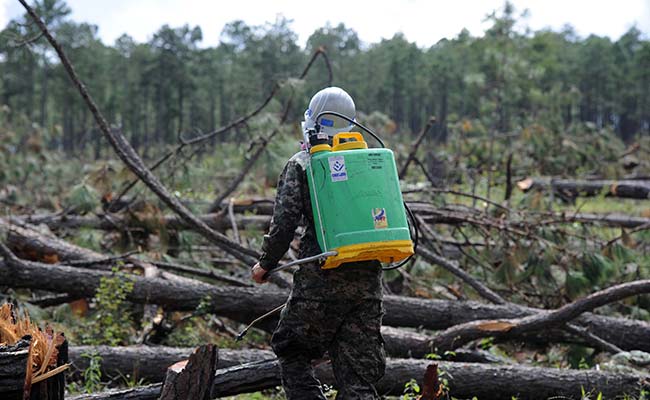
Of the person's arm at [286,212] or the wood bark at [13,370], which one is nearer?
the wood bark at [13,370]

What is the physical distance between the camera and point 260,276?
140 inches

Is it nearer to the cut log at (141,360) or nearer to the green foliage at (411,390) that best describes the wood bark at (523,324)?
the green foliage at (411,390)

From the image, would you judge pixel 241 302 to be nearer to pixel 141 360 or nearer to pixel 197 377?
pixel 141 360

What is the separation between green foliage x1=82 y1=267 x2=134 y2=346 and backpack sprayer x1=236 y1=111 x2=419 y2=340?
2.75 m

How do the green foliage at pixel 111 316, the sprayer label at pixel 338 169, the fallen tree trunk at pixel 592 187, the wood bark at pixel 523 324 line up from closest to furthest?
the sprayer label at pixel 338 169 < the wood bark at pixel 523 324 < the green foliage at pixel 111 316 < the fallen tree trunk at pixel 592 187

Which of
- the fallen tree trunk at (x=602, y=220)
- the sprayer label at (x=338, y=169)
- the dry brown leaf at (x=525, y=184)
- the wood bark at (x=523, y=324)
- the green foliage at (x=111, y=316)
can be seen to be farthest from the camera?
the dry brown leaf at (x=525, y=184)

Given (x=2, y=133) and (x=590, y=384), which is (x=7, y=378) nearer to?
(x=590, y=384)

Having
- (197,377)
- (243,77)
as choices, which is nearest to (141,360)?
(197,377)

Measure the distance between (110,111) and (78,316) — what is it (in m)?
34.5

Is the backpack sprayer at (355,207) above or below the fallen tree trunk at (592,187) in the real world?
above

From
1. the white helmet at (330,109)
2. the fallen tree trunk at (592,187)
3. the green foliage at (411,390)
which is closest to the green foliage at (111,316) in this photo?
the green foliage at (411,390)

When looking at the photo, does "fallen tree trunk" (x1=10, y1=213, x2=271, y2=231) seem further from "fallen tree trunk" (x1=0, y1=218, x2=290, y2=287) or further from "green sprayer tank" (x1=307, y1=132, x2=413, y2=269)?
"green sprayer tank" (x1=307, y1=132, x2=413, y2=269)

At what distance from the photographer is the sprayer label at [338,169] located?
323 centimetres

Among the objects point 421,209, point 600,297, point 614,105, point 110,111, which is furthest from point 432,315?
point 614,105
